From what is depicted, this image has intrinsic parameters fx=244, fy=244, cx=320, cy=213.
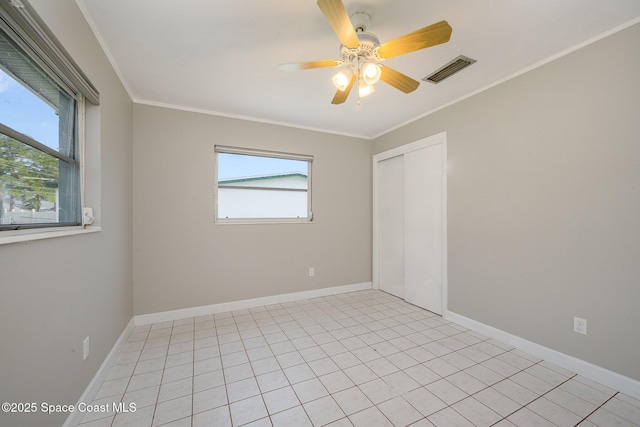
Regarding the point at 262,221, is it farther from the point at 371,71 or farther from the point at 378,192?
the point at 371,71

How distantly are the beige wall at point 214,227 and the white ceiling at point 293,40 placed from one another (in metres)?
0.47

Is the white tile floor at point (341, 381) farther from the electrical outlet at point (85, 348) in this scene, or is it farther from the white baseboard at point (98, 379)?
the electrical outlet at point (85, 348)

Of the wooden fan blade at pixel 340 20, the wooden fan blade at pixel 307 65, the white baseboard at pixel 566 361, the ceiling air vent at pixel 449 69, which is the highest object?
the ceiling air vent at pixel 449 69

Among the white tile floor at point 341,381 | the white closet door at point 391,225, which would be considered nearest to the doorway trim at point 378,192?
the white closet door at point 391,225

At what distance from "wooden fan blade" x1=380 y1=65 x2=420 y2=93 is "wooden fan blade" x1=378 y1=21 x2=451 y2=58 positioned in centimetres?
19

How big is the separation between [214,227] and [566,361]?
3.65 meters

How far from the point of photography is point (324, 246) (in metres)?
3.78

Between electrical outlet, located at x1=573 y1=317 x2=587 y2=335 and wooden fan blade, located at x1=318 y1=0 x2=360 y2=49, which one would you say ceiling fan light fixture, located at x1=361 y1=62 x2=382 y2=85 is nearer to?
wooden fan blade, located at x1=318 y1=0 x2=360 y2=49

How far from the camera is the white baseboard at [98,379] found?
137 centimetres

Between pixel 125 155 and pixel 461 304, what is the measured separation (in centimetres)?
390

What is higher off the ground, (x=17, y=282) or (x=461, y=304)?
(x=17, y=282)

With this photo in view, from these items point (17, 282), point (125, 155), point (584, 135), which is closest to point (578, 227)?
point (584, 135)

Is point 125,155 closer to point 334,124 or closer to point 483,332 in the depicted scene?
point 334,124

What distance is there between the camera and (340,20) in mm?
1267
